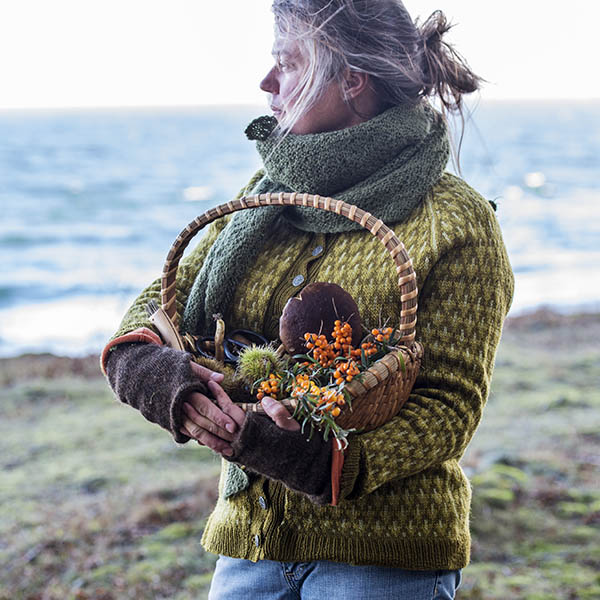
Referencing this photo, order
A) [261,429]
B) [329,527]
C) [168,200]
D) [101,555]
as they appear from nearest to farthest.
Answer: [261,429] < [329,527] < [101,555] < [168,200]

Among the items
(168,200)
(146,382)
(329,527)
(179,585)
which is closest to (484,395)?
(329,527)

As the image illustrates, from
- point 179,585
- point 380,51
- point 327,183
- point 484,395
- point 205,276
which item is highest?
point 380,51

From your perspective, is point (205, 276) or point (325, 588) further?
point (205, 276)

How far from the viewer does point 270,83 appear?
1.55m

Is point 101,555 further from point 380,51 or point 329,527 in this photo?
point 380,51

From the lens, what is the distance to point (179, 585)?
299 centimetres

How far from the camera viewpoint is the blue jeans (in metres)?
1.36

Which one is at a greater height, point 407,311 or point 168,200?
point 168,200

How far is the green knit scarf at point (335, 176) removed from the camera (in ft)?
4.79

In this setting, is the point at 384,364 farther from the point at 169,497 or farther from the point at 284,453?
the point at 169,497

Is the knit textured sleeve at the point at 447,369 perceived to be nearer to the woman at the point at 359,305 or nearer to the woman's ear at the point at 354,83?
the woman at the point at 359,305

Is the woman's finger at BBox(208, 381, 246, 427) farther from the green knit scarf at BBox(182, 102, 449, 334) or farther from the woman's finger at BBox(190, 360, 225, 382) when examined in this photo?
the green knit scarf at BBox(182, 102, 449, 334)

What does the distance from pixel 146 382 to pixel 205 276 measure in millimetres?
418

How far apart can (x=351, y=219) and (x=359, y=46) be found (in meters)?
0.49
